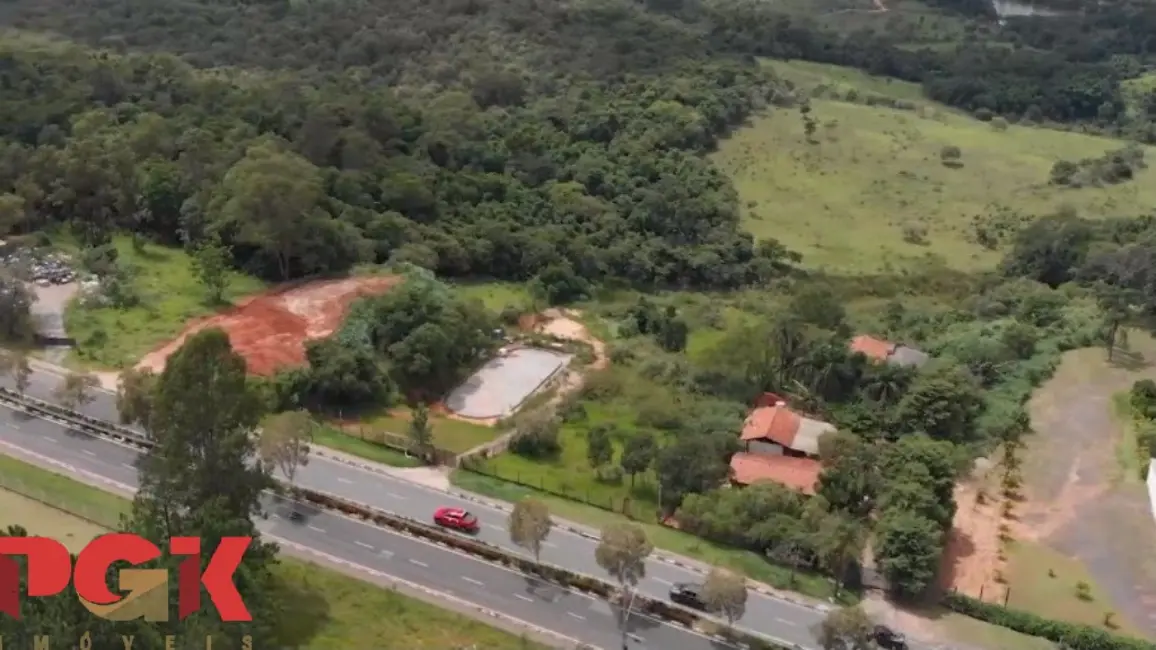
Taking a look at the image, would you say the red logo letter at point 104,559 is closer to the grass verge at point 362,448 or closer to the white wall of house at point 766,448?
the grass verge at point 362,448

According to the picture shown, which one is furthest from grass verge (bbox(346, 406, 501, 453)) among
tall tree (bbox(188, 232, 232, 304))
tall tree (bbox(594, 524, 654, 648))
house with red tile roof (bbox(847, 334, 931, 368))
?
house with red tile roof (bbox(847, 334, 931, 368))

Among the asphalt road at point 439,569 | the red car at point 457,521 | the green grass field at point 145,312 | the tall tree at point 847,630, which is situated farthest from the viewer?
the green grass field at point 145,312

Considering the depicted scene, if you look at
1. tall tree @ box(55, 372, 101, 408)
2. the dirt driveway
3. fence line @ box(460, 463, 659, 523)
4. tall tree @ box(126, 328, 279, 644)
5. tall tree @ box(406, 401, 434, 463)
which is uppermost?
tall tree @ box(126, 328, 279, 644)

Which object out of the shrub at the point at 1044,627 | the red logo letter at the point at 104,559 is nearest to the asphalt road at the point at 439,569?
the red logo letter at the point at 104,559

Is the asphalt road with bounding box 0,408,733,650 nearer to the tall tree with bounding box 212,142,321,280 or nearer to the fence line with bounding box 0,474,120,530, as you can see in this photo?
the fence line with bounding box 0,474,120,530

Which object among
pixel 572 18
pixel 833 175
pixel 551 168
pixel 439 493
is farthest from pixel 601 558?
pixel 572 18

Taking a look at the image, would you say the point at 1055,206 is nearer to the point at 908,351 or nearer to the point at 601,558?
the point at 908,351
